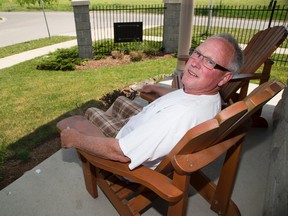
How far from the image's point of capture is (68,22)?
48.7 feet

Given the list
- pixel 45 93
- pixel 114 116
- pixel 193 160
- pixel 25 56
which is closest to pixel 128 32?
pixel 25 56

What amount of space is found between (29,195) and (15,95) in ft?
9.97

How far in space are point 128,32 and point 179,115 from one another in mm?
6629

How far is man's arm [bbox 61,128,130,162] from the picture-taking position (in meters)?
1.39

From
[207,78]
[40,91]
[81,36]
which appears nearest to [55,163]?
[207,78]

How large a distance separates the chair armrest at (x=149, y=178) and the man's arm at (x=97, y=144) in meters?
0.05

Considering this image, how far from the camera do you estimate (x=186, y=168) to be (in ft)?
3.82

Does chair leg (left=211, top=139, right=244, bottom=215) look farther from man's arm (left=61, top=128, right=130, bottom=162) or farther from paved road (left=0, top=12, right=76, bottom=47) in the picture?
paved road (left=0, top=12, right=76, bottom=47)

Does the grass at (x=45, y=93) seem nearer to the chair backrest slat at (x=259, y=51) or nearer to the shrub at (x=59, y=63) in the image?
the shrub at (x=59, y=63)

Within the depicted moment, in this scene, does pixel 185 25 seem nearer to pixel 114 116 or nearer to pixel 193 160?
pixel 114 116

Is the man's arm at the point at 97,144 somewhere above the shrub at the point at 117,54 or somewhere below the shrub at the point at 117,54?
above

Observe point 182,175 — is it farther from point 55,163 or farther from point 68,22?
point 68,22

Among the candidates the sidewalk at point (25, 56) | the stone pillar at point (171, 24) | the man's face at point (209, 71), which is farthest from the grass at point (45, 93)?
the man's face at point (209, 71)

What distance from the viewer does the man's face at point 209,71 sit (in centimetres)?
143
